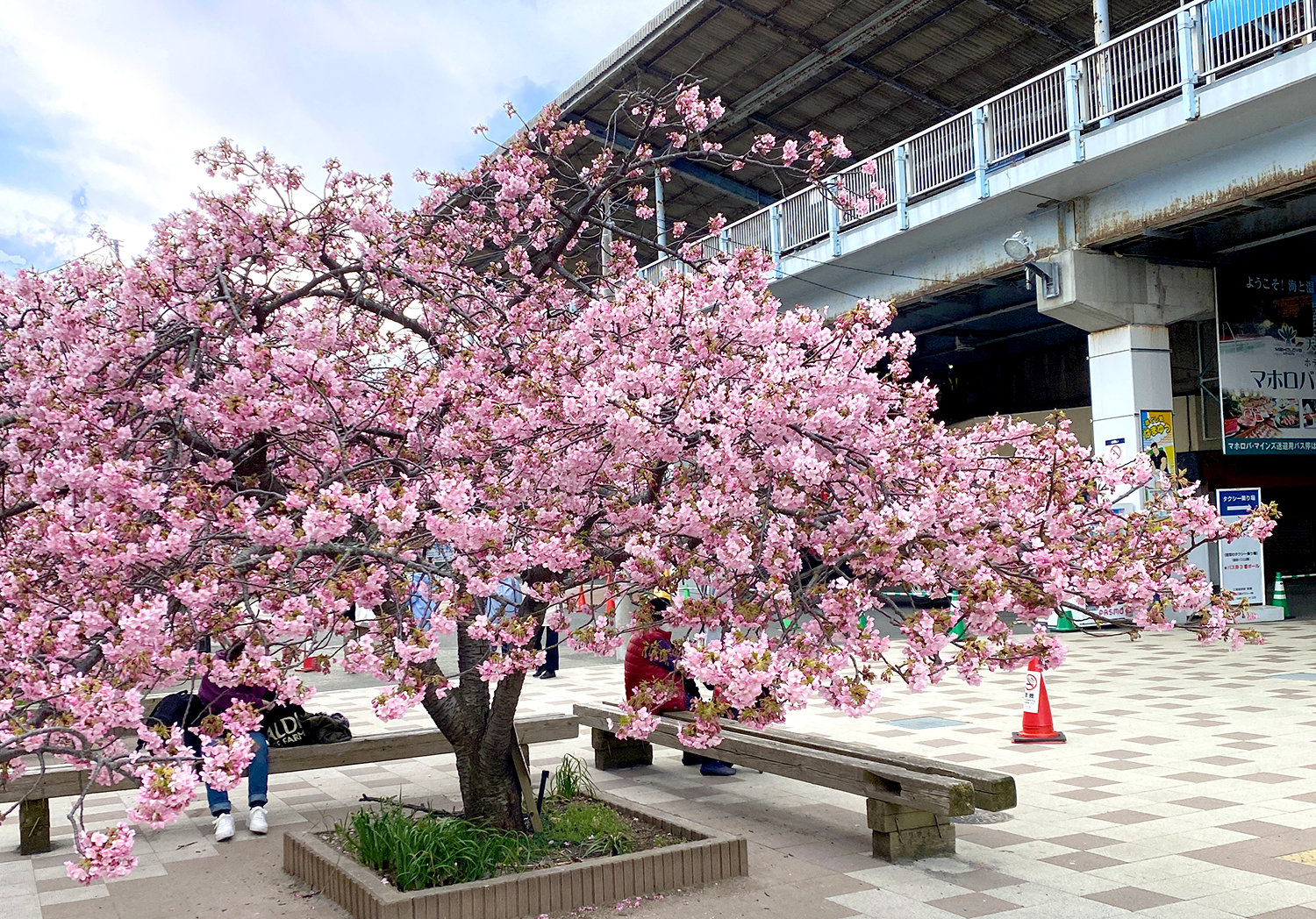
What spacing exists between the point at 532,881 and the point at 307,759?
2.78 metres

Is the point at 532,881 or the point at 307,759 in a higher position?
the point at 307,759

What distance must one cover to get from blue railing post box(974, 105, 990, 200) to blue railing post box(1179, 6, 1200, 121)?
340 centimetres

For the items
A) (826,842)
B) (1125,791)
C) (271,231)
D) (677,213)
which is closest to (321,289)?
(271,231)

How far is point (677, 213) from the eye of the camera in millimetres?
28734

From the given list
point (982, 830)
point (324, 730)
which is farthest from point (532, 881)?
point (982, 830)

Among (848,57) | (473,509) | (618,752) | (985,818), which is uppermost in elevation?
(848,57)

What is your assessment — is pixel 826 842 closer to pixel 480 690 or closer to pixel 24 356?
pixel 480 690

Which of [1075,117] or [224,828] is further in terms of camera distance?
[1075,117]

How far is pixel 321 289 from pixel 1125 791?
257 inches

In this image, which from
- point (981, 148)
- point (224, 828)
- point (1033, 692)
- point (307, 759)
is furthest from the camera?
point (981, 148)

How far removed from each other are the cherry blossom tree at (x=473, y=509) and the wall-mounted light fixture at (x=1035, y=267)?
40.9ft

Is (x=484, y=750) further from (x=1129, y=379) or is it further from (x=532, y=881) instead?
(x=1129, y=379)

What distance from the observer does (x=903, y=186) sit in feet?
61.2

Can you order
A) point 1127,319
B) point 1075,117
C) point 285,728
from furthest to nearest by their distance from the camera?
Answer: point 1127,319, point 1075,117, point 285,728
